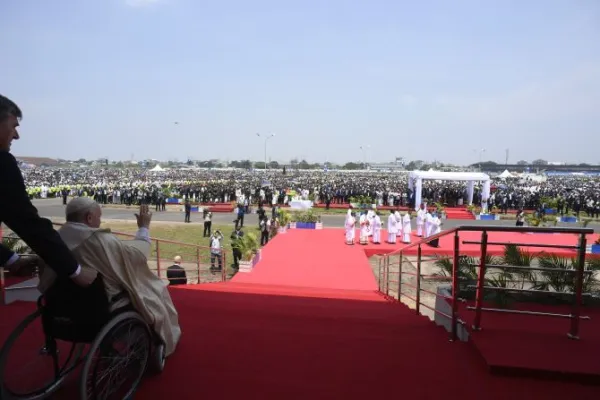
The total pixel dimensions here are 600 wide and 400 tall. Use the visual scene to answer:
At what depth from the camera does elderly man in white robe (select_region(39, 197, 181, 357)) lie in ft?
7.12

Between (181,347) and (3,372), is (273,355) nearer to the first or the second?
(181,347)

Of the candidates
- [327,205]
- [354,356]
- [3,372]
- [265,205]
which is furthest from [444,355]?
[265,205]

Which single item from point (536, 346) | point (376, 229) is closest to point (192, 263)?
point (376, 229)

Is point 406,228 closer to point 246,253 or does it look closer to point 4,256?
point 246,253

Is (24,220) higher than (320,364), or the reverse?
(24,220)

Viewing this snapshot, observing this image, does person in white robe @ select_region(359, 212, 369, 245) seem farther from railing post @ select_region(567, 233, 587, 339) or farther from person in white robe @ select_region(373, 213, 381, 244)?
railing post @ select_region(567, 233, 587, 339)

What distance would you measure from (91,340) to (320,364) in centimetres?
142

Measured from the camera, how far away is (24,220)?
1.75 metres

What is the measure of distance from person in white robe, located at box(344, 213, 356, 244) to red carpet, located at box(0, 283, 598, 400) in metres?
11.2

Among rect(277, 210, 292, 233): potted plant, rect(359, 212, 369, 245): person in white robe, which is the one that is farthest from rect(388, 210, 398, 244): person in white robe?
rect(277, 210, 292, 233): potted plant

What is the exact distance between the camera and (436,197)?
32219 millimetres

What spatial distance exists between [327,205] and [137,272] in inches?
1097

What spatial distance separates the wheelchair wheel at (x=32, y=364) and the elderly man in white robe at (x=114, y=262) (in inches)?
13.1

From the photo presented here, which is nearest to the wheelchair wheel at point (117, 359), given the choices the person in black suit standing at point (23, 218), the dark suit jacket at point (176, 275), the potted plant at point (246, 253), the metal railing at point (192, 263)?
the person in black suit standing at point (23, 218)
